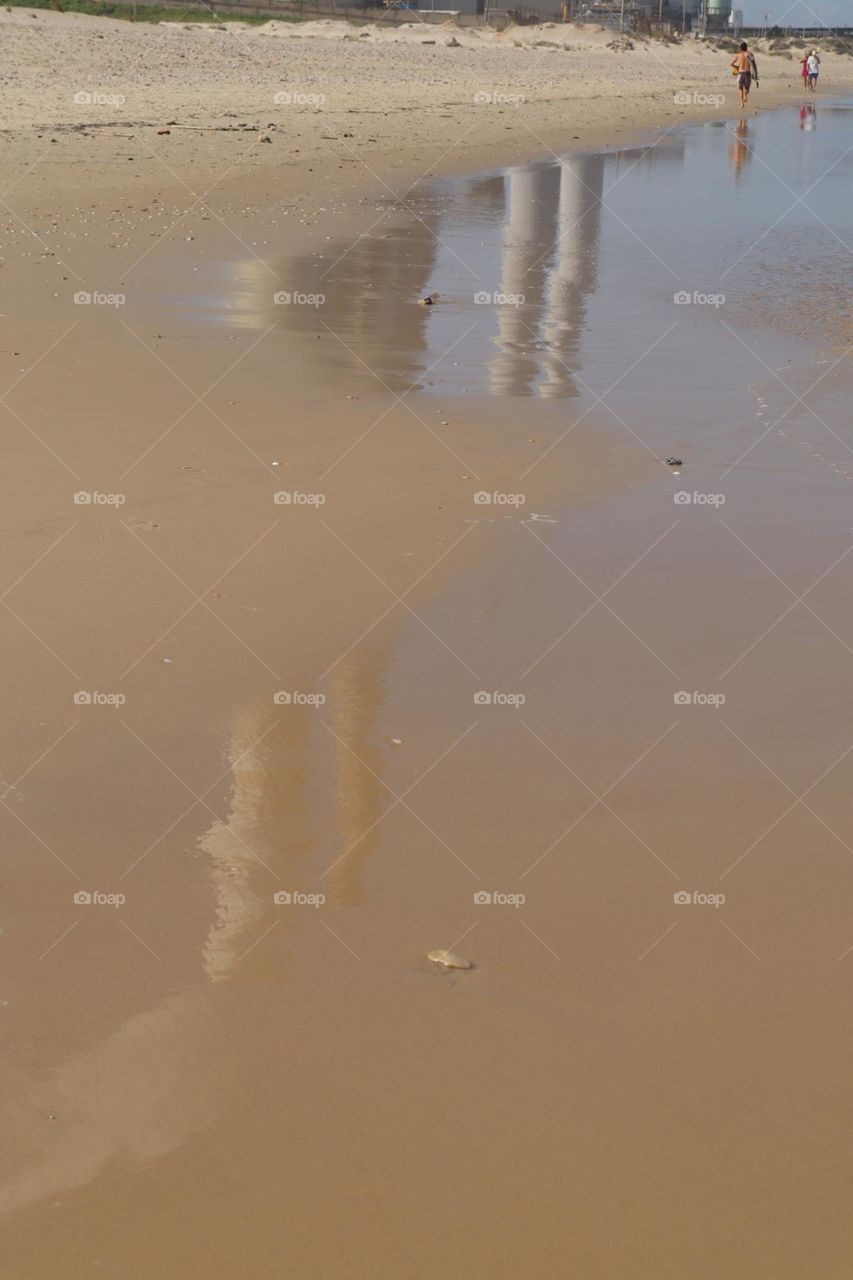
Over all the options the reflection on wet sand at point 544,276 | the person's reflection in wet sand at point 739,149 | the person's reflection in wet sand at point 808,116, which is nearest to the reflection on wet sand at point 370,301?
the reflection on wet sand at point 544,276

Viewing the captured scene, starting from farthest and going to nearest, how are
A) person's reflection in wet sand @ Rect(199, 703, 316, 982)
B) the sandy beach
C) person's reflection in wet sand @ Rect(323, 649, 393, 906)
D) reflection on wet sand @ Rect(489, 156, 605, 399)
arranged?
reflection on wet sand @ Rect(489, 156, 605, 399) < person's reflection in wet sand @ Rect(323, 649, 393, 906) < person's reflection in wet sand @ Rect(199, 703, 316, 982) < the sandy beach

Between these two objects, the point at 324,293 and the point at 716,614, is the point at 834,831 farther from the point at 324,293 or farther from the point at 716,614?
the point at 324,293

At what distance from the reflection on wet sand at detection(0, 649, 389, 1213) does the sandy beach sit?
0.03ft

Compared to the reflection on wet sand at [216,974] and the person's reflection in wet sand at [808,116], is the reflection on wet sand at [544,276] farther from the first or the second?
the person's reflection in wet sand at [808,116]

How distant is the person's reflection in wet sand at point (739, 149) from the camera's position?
2480cm

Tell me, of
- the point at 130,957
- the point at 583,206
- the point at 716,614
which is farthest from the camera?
the point at 583,206

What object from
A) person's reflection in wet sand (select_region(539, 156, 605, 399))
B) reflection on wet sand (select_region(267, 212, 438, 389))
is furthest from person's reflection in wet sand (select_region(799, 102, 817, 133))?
reflection on wet sand (select_region(267, 212, 438, 389))

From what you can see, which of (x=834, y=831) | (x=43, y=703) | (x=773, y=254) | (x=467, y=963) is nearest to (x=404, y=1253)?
(x=467, y=963)

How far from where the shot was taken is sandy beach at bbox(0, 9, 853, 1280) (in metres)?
2.69

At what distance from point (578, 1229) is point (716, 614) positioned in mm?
3040

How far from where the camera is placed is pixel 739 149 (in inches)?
1133

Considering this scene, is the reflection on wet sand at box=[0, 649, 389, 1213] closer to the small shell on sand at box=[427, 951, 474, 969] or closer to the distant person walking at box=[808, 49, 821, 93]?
the small shell on sand at box=[427, 951, 474, 969]

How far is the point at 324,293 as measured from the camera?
36.5ft

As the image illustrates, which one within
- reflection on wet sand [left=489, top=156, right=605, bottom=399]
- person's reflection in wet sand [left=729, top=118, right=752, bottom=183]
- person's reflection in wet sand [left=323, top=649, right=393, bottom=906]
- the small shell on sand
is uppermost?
the small shell on sand
